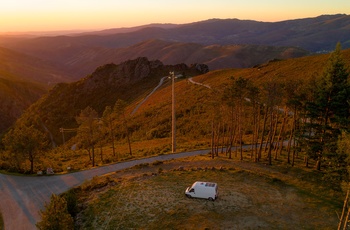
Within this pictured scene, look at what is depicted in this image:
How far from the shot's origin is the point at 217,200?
2897cm

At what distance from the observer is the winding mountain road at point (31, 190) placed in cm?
3012

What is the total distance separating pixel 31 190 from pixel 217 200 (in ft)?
75.2

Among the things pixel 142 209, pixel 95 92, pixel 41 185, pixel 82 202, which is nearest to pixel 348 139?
pixel 142 209

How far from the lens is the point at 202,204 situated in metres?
28.3

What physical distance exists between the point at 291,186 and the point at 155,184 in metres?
14.8

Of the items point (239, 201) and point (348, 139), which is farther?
point (239, 201)

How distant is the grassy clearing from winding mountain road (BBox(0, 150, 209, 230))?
4.15 meters

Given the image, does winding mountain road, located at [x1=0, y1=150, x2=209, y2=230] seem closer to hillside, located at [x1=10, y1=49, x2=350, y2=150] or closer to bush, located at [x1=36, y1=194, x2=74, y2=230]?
bush, located at [x1=36, y1=194, x2=74, y2=230]

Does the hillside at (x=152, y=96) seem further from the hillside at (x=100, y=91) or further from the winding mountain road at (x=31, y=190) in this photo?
the winding mountain road at (x=31, y=190)

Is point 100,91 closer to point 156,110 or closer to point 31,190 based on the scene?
point 156,110

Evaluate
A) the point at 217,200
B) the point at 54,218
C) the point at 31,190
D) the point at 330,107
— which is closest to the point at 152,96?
the point at 31,190

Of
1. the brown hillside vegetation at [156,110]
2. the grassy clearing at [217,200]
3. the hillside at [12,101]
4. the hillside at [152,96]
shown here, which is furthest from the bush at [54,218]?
the hillside at [12,101]

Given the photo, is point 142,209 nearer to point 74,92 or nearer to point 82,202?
point 82,202

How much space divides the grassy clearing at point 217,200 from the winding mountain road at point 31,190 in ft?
13.6
